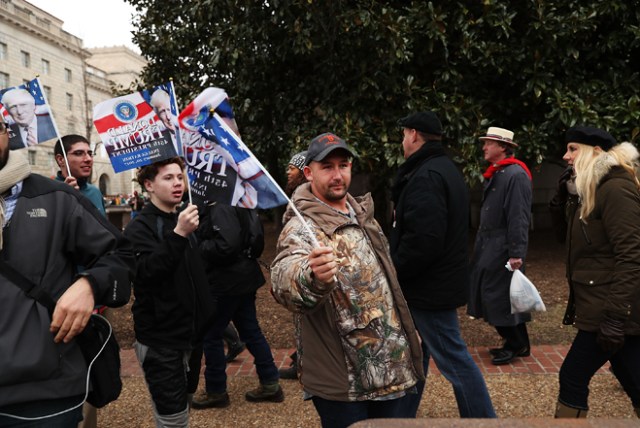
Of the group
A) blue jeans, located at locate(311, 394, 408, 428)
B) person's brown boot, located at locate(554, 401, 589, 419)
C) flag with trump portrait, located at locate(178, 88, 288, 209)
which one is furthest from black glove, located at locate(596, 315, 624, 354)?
flag with trump portrait, located at locate(178, 88, 288, 209)

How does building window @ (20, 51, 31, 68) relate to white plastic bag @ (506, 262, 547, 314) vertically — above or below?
above

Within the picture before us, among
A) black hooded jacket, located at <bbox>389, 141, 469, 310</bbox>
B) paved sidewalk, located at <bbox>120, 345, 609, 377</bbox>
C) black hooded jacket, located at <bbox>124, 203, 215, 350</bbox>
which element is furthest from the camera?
paved sidewalk, located at <bbox>120, 345, 609, 377</bbox>

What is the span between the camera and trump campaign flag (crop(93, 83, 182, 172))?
3139 millimetres

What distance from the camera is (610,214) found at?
2.75 metres

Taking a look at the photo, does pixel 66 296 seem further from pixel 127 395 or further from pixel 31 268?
pixel 127 395

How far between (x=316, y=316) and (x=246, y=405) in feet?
7.48

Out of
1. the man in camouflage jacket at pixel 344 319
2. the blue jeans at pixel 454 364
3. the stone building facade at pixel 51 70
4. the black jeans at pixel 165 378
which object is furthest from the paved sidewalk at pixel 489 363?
the stone building facade at pixel 51 70

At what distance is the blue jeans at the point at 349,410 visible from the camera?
232cm

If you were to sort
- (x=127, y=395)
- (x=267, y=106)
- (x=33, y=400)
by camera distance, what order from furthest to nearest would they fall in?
1. (x=267, y=106)
2. (x=127, y=395)
3. (x=33, y=400)

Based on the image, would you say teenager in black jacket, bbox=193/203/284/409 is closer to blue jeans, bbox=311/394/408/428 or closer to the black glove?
blue jeans, bbox=311/394/408/428

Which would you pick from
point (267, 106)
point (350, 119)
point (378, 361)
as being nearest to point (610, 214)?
point (378, 361)

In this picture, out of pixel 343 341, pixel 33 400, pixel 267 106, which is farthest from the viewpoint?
pixel 267 106

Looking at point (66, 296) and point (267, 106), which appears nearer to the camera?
point (66, 296)

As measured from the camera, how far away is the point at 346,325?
229 cm
